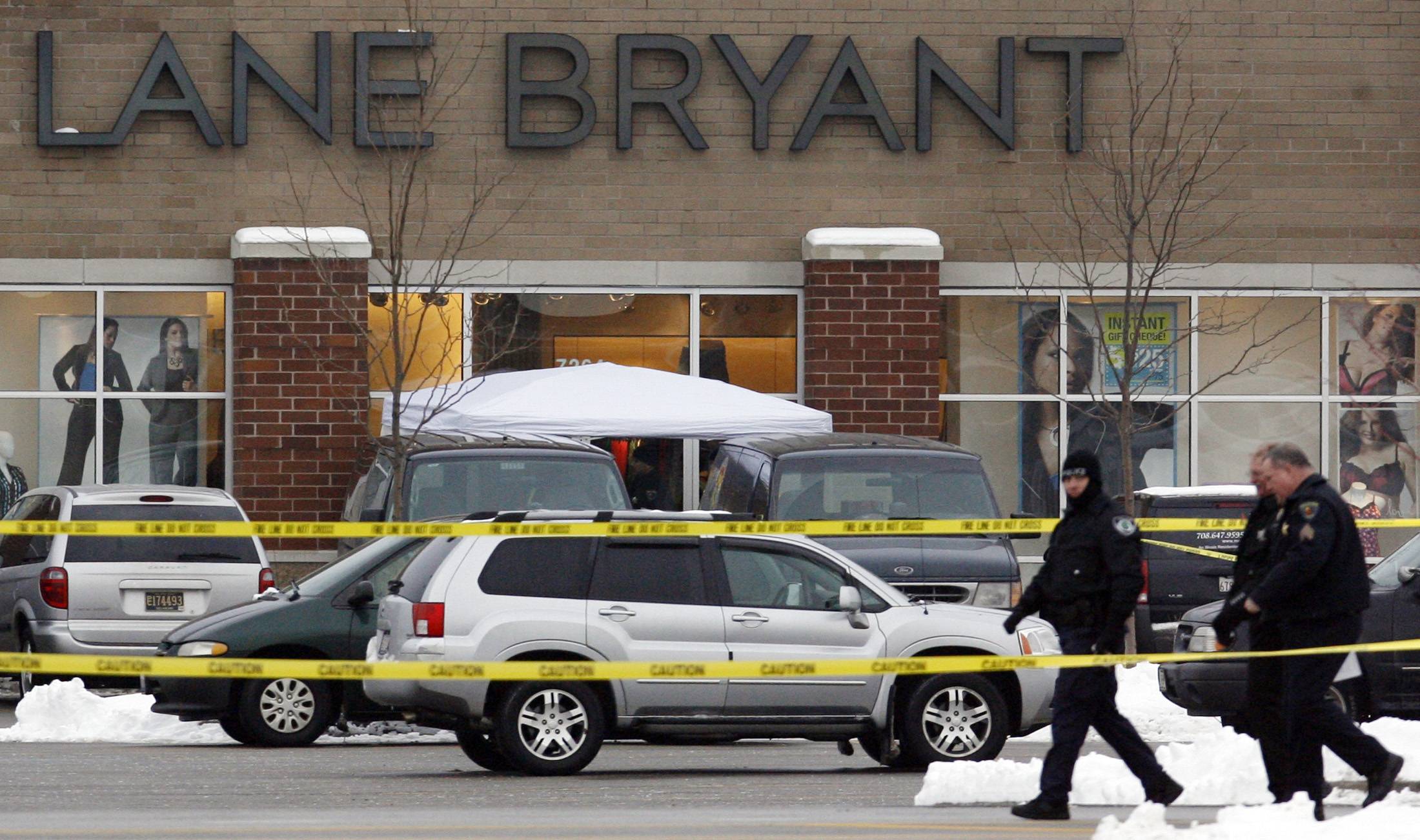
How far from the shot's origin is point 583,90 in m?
21.3

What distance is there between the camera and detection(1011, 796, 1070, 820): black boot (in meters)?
9.02

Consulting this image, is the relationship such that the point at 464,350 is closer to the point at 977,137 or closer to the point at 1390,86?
the point at 977,137

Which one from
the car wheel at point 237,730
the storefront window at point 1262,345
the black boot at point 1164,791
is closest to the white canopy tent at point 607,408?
the car wheel at point 237,730

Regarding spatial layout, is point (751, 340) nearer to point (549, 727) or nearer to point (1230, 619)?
point (549, 727)

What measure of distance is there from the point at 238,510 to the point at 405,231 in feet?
19.5

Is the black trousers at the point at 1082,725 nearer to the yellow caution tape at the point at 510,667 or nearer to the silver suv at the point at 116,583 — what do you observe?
the yellow caution tape at the point at 510,667

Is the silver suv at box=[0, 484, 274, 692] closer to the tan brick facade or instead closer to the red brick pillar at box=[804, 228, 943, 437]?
the tan brick facade

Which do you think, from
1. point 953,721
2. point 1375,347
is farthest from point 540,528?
point 1375,347

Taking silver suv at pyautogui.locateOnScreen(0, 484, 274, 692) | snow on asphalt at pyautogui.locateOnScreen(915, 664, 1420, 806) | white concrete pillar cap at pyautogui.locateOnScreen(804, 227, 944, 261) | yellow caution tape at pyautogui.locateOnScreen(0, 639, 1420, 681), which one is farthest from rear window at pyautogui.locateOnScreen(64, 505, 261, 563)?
white concrete pillar cap at pyautogui.locateOnScreen(804, 227, 944, 261)

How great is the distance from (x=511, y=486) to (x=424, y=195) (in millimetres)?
6178

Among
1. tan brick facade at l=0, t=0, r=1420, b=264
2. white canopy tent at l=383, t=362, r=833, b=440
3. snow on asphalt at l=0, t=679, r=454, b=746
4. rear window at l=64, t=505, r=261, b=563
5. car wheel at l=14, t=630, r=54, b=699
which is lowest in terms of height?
snow on asphalt at l=0, t=679, r=454, b=746

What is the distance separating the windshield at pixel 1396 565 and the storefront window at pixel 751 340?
9.01 meters

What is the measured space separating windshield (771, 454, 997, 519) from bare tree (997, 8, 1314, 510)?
20.2 feet

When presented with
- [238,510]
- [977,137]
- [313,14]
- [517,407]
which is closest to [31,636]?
[238,510]
